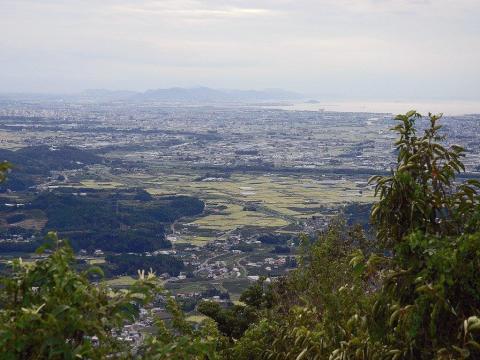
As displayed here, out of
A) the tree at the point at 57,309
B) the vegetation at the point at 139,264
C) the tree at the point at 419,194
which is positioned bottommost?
the vegetation at the point at 139,264

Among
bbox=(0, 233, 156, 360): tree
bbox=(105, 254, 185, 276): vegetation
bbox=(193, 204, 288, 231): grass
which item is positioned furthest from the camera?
bbox=(193, 204, 288, 231): grass

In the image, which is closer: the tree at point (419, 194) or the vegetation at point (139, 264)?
the tree at point (419, 194)

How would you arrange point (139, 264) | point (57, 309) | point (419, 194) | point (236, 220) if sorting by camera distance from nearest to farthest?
1. point (57, 309)
2. point (419, 194)
3. point (139, 264)
4. point (236, 220)

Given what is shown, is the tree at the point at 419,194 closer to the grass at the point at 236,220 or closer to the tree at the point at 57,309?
the tree at the point at 57,309

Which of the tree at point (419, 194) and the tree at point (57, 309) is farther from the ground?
the tree at point (419, 194)

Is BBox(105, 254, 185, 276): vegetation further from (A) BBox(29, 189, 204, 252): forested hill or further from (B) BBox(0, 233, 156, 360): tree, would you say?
(B) BBox(0, 233, 156, 360): tree

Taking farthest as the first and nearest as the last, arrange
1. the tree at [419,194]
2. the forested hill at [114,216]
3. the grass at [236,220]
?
the grass at [236,220]
the forested hill at [114,216]
the tree at [419,194]

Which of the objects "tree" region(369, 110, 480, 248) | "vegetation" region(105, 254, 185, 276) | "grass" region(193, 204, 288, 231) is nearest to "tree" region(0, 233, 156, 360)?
"tree" region(369, 110, 480, 248)

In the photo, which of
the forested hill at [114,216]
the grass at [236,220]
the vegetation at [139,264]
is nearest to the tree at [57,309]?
the vegetation at [139,264]

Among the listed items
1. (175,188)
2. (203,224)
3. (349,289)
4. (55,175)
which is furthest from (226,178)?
(349,289)

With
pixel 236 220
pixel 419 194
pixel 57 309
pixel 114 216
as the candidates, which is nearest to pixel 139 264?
pixel 114 216

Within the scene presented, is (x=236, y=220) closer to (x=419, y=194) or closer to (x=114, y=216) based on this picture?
(x=114, y=216)

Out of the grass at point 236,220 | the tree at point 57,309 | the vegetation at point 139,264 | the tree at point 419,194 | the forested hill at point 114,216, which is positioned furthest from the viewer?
the grass at point 236,220
